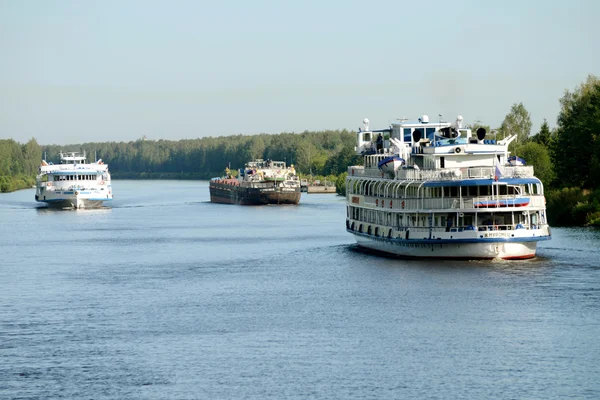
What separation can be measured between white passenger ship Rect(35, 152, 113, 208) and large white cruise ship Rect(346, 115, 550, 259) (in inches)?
3266

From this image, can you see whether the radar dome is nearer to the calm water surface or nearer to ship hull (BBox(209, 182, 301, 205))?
the calm water surface

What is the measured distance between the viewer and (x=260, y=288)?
64250 millimetres

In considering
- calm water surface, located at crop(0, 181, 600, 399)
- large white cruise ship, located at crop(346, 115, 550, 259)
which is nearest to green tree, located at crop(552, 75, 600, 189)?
calm water surface, located at crop(0, 181, 600, 399)

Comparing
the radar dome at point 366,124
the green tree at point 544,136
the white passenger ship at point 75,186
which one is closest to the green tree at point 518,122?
the green tree at point 544,136

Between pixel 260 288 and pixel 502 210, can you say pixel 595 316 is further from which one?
pixel 260 288

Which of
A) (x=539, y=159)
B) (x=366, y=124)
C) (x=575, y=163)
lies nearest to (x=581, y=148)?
(x=575, y=163)

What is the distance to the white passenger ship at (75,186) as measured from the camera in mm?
155125

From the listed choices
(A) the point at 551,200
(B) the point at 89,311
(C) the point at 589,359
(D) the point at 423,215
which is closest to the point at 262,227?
(A) the point at 551,200

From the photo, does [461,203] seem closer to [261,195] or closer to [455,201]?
[455,201]

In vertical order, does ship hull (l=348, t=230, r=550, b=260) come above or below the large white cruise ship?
below

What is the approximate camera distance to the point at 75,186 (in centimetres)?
15575

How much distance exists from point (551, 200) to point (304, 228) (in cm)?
2476

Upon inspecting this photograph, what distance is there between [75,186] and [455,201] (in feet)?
317

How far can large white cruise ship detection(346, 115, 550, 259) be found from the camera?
222ft
